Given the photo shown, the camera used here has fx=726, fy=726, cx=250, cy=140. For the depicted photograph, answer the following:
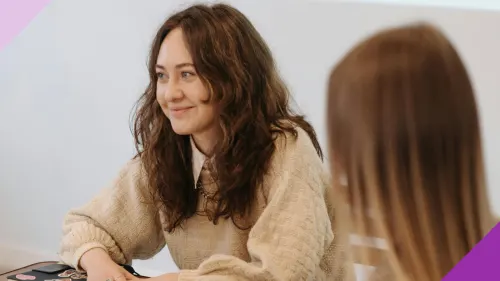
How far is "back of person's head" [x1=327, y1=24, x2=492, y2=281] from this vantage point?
1153 mm

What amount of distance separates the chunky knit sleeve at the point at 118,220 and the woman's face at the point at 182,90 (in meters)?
0.21

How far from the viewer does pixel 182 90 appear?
143 centimetres

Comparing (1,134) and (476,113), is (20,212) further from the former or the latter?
(476,113)

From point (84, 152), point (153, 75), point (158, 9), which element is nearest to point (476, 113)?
point (153, 75)

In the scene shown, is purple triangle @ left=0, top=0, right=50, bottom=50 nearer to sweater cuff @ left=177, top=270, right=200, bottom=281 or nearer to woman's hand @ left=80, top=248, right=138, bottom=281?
woman's hand @ left=80, top=248, right=138, bottom=281

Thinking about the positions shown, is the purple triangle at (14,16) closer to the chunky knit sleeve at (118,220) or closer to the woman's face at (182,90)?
the chunky knit sleeve at (118,220)

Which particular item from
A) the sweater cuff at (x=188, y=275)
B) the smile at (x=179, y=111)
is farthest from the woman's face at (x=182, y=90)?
the sweater cuff at (x=188, y=275)

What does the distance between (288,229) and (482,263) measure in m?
0.34

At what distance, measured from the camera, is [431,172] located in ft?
3.85

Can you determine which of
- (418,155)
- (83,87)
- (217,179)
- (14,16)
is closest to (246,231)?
(217,179)

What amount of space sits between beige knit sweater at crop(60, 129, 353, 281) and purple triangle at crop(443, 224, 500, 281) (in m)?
0.27

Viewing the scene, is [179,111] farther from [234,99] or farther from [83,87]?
[83,87]

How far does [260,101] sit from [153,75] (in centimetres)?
24

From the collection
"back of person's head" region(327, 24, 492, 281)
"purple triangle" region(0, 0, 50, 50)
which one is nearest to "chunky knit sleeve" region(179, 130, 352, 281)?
"back of person's head" region(327, 24, 492, 281)
